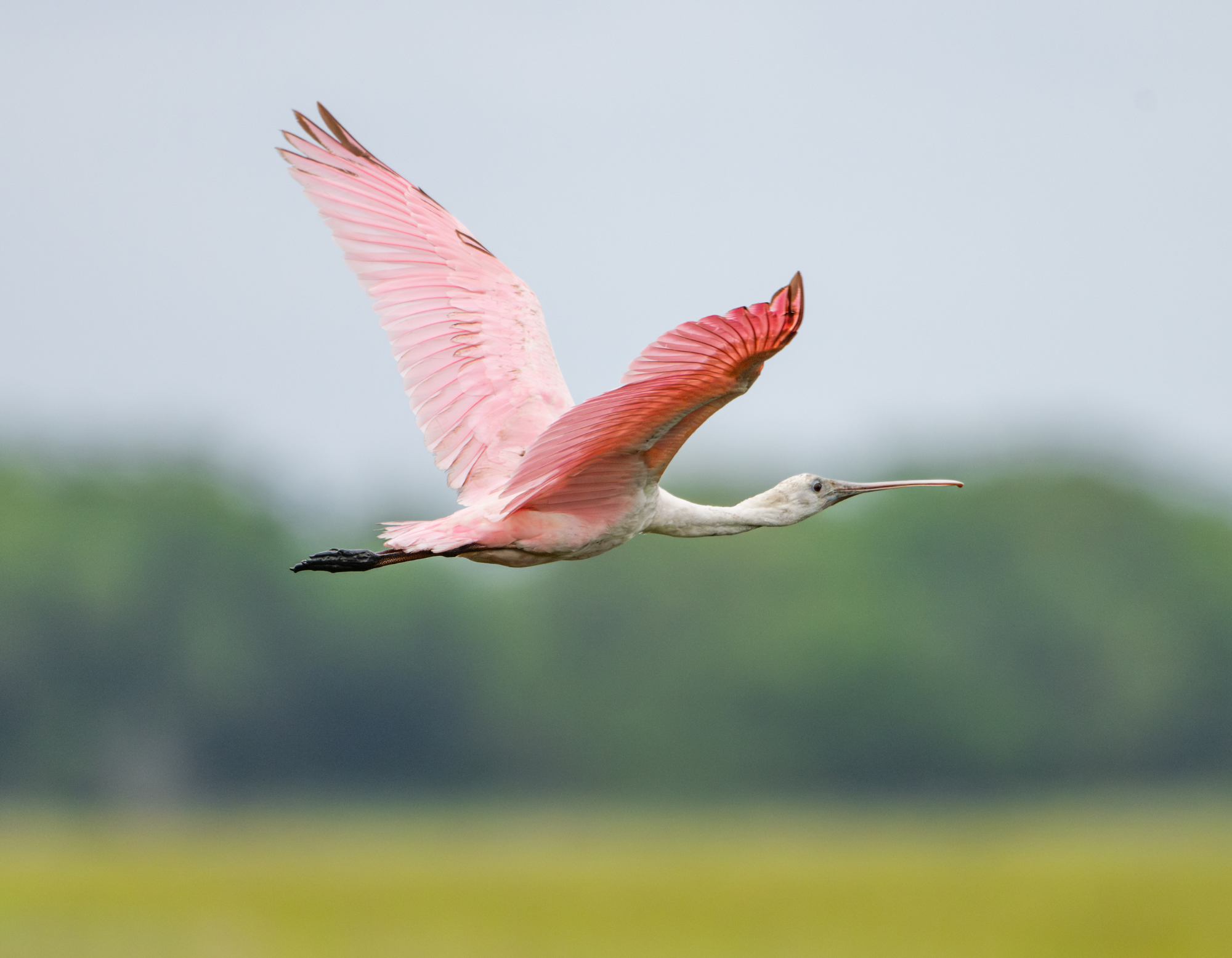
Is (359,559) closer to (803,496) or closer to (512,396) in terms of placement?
(512,396)

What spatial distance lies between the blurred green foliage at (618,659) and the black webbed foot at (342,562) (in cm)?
6679

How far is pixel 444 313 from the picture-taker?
9.20m

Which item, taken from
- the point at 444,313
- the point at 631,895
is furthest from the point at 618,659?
the point at 444,313

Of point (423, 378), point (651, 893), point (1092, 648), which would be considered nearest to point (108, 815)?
point (651, 893)

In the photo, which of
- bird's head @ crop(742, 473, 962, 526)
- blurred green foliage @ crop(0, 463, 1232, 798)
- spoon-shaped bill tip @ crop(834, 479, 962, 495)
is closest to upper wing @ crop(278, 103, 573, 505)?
bird's head @ crop(742, 473, 962, 526)

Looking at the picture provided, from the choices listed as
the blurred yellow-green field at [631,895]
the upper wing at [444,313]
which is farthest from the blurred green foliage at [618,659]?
the upper wing at [444,313]

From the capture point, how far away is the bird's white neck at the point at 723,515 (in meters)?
8.48

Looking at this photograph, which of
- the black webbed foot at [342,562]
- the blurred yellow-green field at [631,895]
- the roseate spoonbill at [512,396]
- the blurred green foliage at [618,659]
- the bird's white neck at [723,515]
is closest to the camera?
the roseate spoonbill at [512,396]

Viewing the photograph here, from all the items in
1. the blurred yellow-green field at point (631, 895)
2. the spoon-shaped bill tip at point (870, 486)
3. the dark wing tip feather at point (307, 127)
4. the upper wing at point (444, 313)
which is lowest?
the blurred yellow-green field at point (631, 895)

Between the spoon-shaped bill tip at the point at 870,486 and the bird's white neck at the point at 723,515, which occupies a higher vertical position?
the spoon-shaped bill tip at the point at 870,486

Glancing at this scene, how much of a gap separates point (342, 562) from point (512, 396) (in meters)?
1.16

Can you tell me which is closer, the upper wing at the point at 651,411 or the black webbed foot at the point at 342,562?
the upper wing at the point at 651,411

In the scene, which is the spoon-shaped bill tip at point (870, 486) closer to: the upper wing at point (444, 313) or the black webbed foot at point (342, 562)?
the upper wing at point (444, 313)

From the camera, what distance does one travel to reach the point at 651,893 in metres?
37.9
